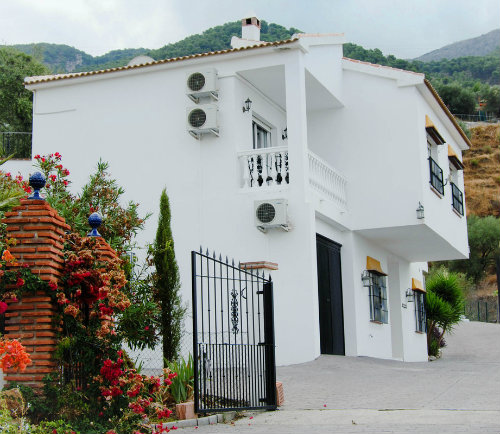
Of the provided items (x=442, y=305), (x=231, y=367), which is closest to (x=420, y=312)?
(x=442, y=305)

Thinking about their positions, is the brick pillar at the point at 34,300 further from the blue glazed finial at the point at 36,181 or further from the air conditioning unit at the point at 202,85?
the air conditioning unit at the point at 202,85

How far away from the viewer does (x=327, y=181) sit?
56.9 feet

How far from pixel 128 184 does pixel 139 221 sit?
444cm

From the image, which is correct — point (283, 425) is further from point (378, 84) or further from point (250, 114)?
point (378, 84)

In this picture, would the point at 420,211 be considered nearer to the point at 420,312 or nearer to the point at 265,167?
the point at 265,167

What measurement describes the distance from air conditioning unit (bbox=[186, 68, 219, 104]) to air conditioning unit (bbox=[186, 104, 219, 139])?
0.30 metres

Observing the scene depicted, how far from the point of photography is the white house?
52.4ft

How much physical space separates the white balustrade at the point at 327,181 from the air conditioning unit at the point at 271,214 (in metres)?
1.11

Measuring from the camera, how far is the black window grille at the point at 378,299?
19.6 meters

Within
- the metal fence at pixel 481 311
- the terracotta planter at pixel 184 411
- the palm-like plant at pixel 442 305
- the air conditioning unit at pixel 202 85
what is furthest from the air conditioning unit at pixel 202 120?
the metal fence at pixel 481 311

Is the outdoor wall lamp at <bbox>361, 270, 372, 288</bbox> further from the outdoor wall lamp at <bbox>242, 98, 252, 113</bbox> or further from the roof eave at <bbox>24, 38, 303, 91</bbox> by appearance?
the roof eave at <bbox>24, 38, 303, 91</bbox>

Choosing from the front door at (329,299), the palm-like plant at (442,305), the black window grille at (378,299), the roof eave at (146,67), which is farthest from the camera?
the palm-like plant at (442,305)

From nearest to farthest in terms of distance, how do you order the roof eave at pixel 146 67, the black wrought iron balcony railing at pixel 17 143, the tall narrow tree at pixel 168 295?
the tall narrow tree at pixel 168 295, the roof eave at pixel 146 67, the black wrought iron balcony railing at pixel 17 143

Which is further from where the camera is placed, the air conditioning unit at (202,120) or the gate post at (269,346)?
the air conditioning unit at (202,120)
